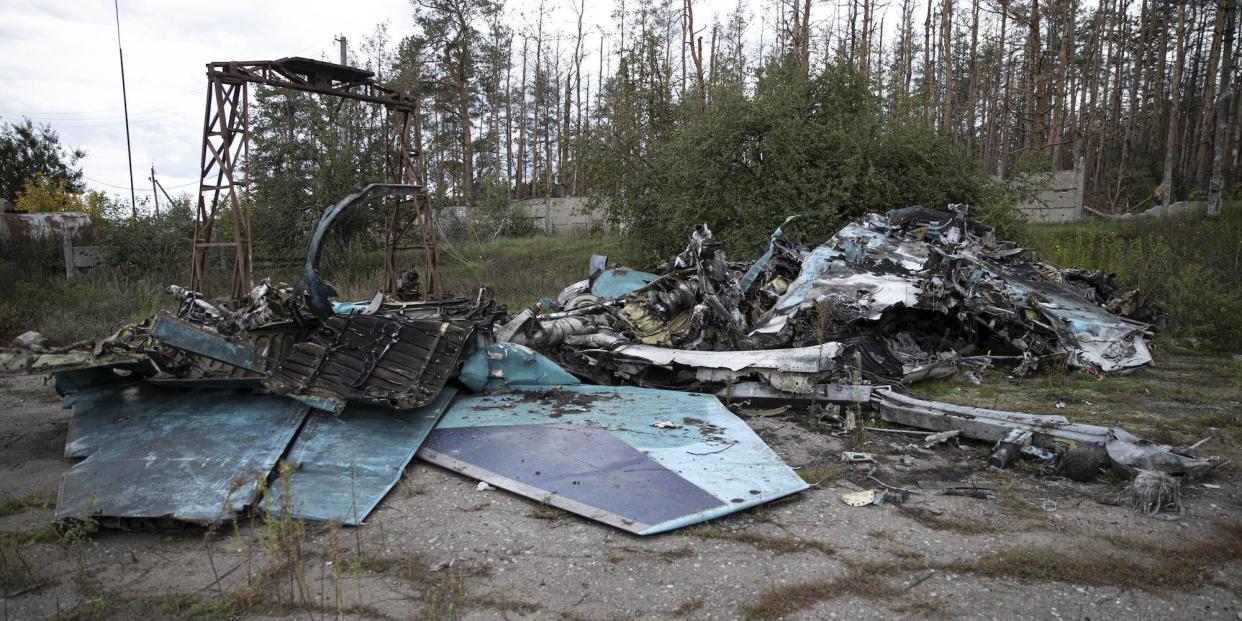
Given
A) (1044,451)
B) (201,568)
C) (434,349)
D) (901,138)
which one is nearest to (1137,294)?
(901,138)

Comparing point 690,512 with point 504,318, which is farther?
point 504,318

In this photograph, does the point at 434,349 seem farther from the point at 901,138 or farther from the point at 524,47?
the point at 524,47

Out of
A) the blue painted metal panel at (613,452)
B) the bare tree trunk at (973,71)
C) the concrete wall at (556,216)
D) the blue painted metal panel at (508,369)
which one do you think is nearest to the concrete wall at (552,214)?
the concrete wall at (556,216)

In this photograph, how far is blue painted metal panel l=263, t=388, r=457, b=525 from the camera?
4094 mm

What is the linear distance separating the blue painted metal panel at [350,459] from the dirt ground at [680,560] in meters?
0.16

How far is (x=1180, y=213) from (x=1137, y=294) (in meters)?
10.1

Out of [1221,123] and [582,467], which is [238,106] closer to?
[582,467]

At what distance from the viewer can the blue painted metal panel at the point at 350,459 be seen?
409cm

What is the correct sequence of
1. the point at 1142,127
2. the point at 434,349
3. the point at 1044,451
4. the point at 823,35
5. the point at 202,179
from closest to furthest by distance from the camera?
1. the point at 1044,451
2. the point at 434,349
3. the point at 202,179
4. the point at 823,35
5. the point at 1142,127

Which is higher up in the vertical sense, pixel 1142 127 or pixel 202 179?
pixel 1142 127

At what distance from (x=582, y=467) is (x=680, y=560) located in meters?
1.33

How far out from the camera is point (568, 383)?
6.98 meters

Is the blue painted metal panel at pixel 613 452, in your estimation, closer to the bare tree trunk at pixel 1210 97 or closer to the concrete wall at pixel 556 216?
the concrete wall at pixel 556 216

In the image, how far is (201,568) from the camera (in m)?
3.47
